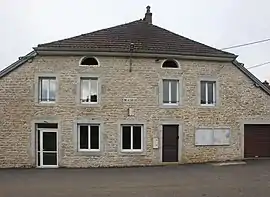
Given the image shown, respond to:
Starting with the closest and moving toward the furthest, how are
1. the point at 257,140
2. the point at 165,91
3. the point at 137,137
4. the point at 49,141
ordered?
the point at 49,141 < the point at 137,137 < the point at 165,91 < the point at 257,140

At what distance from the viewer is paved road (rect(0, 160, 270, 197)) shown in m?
14.5

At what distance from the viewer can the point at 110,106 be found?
25.2 m

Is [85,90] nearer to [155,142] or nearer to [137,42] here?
[137,42]

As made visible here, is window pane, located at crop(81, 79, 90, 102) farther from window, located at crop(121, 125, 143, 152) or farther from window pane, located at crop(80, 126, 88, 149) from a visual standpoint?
window, located at crop(121, 125, 143, 152)

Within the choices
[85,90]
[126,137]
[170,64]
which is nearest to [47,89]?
[85,90]

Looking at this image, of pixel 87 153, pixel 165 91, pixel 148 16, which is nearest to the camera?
pixel 87 153

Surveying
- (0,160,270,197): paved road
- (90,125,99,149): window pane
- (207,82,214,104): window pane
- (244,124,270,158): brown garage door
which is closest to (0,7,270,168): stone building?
(90,125,99,149): window pane

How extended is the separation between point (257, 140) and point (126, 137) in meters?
8.25

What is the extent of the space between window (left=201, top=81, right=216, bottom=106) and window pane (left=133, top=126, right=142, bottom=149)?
4.10 metres

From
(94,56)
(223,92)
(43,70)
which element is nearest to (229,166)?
(223,92)

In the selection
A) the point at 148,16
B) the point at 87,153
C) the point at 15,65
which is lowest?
the point at 87,153

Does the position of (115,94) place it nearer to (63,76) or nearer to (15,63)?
(63,76)

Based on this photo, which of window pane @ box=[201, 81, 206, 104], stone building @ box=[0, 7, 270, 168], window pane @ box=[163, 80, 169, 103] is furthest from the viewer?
window pane @ box=[201, 81, 206, 104]

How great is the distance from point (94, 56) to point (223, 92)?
7.81 meters
